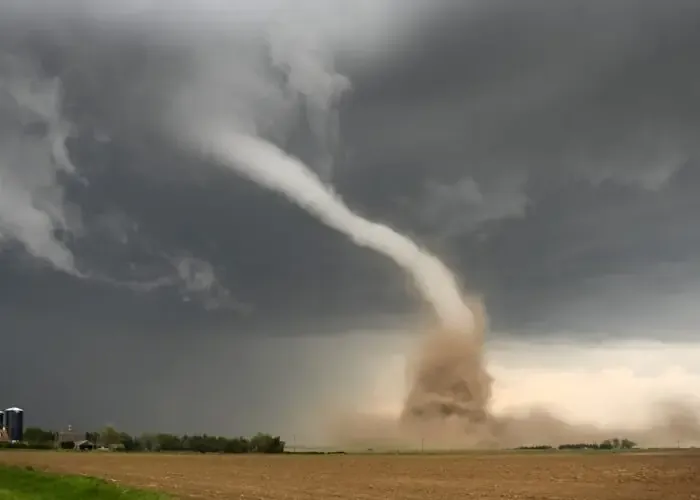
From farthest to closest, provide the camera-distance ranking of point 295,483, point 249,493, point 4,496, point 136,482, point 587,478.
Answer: point 587,478 → point 295,483 → point 136,482 → point 249,493 → point 4,496

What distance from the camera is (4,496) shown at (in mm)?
48875

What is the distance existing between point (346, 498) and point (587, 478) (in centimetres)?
4418

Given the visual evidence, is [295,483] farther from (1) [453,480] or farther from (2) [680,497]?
(2) [680,497]

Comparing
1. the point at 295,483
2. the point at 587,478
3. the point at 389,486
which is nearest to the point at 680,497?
the point at 587,478

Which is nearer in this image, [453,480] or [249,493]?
[249,493]

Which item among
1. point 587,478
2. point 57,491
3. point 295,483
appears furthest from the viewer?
point 587,478

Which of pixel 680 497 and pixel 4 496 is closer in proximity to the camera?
pixel 4 496

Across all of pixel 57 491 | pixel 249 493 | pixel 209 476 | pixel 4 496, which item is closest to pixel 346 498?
pixel 249 493

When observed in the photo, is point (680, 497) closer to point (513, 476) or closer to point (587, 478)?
point (587, 478)

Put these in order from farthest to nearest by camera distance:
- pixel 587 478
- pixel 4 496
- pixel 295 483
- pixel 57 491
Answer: pixel 587 478
pixel 295 483
pixel 57 491
pixel 4 496

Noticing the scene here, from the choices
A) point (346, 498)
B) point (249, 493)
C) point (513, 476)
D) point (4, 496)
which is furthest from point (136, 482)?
point (513, 476)

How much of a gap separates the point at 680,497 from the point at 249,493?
42.5 metres

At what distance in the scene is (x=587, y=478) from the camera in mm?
99750

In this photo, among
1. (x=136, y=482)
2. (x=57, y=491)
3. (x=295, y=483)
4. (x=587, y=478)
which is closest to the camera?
(x=57, y=491)
